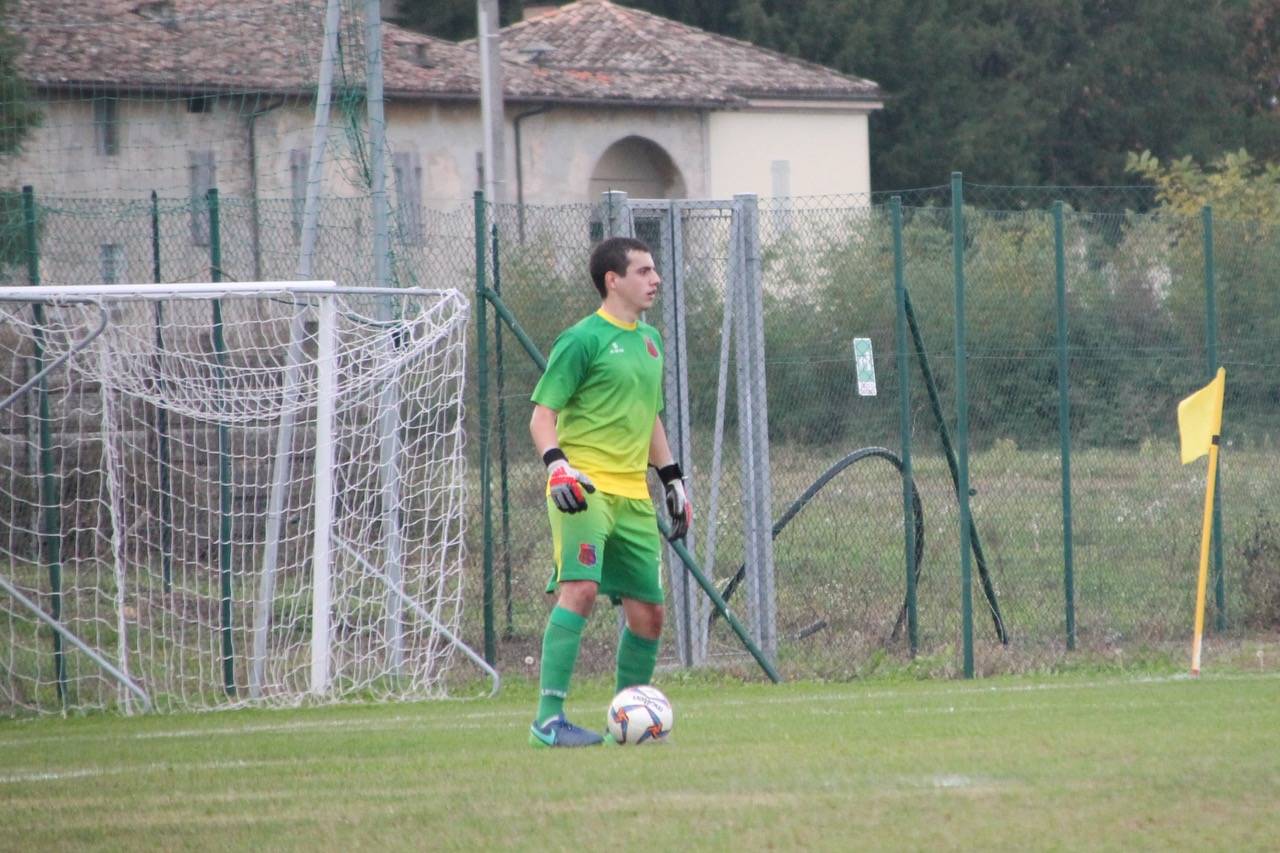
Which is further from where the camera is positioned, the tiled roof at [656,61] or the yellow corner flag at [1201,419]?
the tiled roof at [656,61]

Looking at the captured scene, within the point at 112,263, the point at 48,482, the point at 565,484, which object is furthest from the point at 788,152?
the point at 565,484

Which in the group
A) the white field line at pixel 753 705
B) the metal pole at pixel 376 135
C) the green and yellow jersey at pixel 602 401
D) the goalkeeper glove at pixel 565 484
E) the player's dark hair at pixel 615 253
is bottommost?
the white field line at pixel 753 705

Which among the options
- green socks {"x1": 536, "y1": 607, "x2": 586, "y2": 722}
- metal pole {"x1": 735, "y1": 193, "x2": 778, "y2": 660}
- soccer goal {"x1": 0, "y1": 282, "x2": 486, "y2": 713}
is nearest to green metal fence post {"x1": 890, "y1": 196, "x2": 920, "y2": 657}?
metal pole {"x1": 735, "y1": 193, "x2": 778, "y2": 660}

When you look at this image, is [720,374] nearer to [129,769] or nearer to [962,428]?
[962,428]

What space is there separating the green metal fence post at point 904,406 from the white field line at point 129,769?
5429 millimetres

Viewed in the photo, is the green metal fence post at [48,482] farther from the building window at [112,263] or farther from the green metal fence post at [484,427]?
the green metal fence post at [484,427]

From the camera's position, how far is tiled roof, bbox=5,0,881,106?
13852mm

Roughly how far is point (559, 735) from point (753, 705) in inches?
83.9

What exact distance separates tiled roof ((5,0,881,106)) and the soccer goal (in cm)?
208

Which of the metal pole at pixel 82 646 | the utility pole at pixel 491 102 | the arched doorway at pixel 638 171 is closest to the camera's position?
the metal pole at pixel 82 646

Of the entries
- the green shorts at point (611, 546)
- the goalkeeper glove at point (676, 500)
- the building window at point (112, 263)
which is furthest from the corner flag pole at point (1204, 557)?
the building window at point (112, 263)

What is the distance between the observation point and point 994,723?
27.9ft

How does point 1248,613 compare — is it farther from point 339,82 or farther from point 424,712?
point 339,82

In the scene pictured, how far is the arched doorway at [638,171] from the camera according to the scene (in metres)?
41.5
